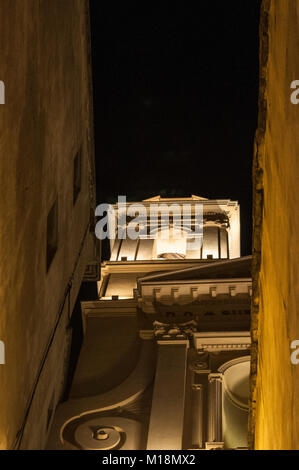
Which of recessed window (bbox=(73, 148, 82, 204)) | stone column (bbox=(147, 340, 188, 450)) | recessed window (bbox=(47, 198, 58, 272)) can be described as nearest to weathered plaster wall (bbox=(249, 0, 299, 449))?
Result: recessed window (bbox=(47, 198, 58, 272))

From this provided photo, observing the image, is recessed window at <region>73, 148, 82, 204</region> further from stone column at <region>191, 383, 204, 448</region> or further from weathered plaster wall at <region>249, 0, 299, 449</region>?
weathered plaster wall at <region>249, 0, 299, 449</region>

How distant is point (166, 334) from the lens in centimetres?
2962

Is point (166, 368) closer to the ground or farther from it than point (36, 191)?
farther from it

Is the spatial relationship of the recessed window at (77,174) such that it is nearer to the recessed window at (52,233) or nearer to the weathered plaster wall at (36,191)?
the weathered plaster wall at (36,191)

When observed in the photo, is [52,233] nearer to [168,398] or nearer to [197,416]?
[168,398]

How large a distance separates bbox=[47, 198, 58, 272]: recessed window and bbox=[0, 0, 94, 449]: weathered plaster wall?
1.03 feet

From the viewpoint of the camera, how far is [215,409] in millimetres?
25219

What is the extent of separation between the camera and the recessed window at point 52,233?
17.5 metres

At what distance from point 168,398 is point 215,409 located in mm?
1686

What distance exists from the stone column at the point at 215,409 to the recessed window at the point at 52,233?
937 cm

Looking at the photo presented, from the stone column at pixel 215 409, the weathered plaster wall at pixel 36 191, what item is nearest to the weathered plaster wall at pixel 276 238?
the weathered plaster wall at pixel 36 191

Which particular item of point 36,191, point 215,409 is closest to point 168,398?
point 215,409

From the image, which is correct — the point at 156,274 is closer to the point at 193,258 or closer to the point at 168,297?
the point at 168,297
